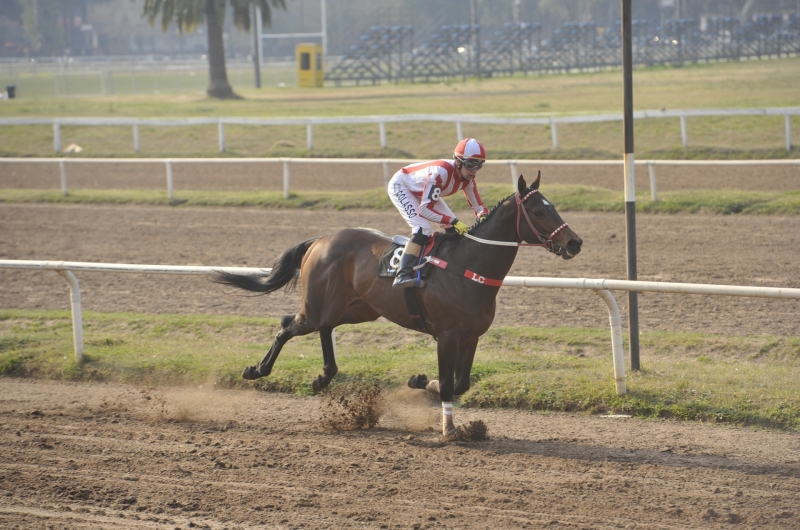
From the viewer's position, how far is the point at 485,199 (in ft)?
47.8

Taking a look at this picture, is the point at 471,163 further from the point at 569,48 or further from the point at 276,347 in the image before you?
the point at 569,48

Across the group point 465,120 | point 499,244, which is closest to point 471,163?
point 499,244

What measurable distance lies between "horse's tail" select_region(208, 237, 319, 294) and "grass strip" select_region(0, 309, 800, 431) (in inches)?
31.4

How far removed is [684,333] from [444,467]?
342 cm

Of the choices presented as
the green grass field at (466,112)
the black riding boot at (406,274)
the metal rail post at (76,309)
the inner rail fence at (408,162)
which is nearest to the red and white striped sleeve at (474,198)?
the black riding boot at (406,274)

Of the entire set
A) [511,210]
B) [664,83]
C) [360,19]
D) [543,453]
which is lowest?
[543,453]

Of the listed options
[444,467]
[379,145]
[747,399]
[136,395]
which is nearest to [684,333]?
[747,399]

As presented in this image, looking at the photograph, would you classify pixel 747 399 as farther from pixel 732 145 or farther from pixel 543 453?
pixel 732 145

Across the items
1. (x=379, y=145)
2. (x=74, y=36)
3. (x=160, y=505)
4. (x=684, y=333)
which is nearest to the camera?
(x=160, y=505)

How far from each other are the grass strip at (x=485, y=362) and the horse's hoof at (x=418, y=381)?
0.52 metres

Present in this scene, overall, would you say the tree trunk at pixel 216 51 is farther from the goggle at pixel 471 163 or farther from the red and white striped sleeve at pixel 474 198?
the goggle at pixel 471 163

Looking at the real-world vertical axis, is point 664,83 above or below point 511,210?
above

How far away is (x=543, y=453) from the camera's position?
563 cm

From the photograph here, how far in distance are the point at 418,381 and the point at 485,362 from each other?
1.06 m
